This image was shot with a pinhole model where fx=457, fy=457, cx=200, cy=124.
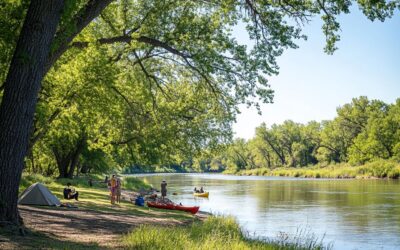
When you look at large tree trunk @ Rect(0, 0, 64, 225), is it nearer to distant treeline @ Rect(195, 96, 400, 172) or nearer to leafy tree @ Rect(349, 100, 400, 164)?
distant treeline @ Rect(195, 96, 400, 172)

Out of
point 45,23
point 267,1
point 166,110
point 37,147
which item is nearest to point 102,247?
point 45,23

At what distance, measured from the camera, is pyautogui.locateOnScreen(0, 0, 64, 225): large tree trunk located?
9.55 meters

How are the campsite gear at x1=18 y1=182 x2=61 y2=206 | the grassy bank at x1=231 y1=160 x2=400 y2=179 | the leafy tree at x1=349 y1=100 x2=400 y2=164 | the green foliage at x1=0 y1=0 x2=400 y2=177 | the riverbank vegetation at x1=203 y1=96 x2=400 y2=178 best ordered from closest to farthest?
the green foliage at x1=0 y1=0 x2=400 y2=177
the campsite gear at x1=18 y1=182 x2=61 y2=206
the grassy bank at x1=231 y1=160 x2=400 y2=179
the riverbank vegetation at x1=203 y1=96 x2=400 y2=178
the leafy tree at x1=349 y1=100 x2=400 y2=164

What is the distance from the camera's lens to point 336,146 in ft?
358

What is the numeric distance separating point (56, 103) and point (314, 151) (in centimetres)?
10448

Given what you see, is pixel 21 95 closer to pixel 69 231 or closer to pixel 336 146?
pixel 69 231

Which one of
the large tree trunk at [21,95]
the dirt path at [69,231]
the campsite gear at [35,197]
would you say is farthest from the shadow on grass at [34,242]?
the campsite gear at [35,197]

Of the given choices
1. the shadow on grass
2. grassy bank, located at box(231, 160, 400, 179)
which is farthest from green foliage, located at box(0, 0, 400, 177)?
grassy bank, located at box(231, 160, 400, 179)

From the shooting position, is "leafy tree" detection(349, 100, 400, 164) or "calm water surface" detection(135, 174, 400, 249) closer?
"calm water surface" detection(135, 174, 400, 249)

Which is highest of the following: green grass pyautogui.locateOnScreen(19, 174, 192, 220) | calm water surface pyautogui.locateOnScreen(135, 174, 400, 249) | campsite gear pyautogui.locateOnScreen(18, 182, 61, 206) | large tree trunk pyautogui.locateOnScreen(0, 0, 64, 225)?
large tree trunk pyautogui.locateOnScreen(0, 0, 64, 225)

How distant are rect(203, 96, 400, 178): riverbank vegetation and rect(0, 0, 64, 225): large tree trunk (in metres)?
55.8

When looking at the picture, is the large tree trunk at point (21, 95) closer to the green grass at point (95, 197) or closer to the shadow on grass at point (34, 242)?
the shadow on grass at point (34, 242)

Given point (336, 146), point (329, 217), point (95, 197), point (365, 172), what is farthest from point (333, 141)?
point (95, 197)

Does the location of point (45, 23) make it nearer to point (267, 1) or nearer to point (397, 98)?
point (267, 1)
